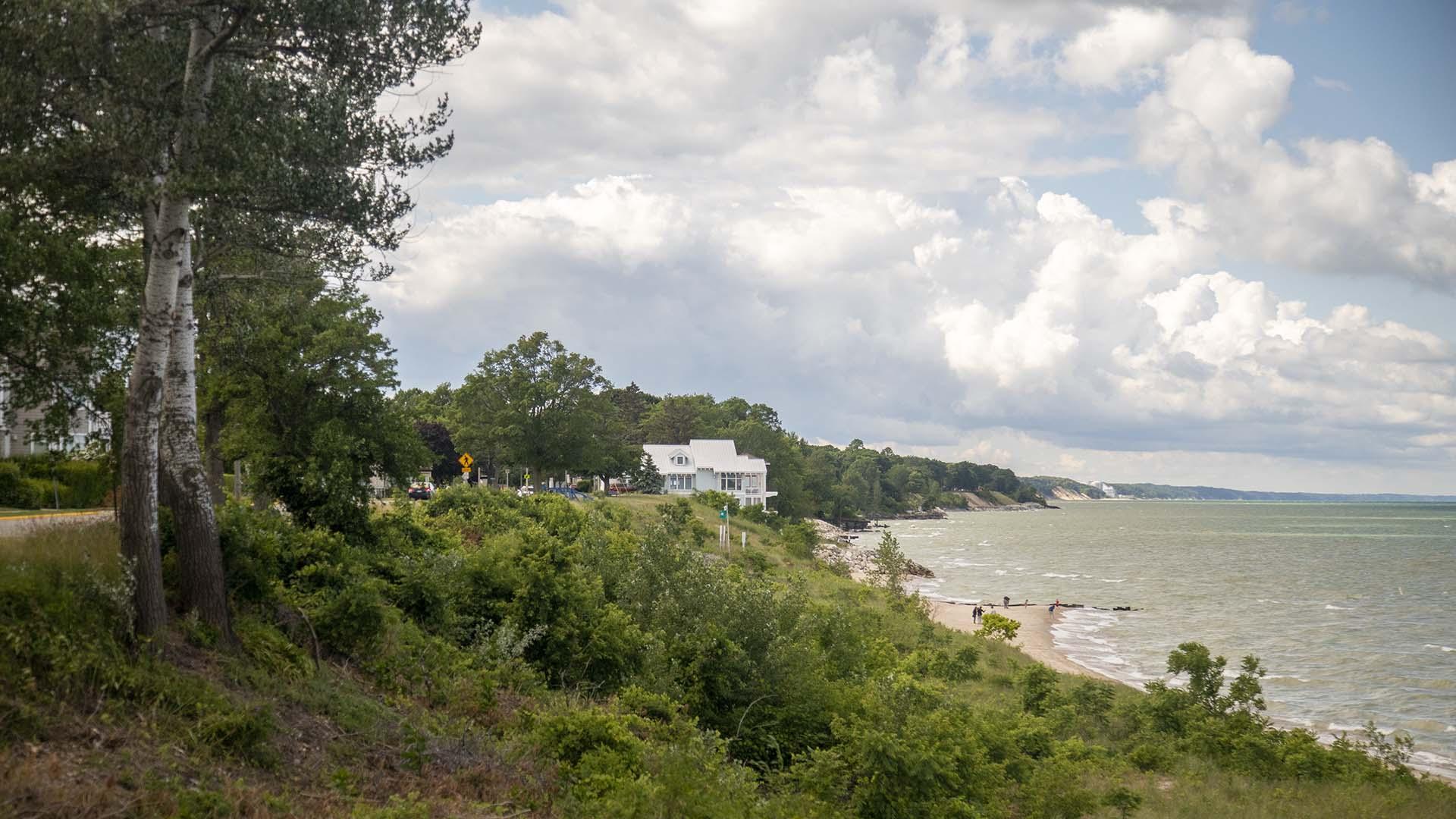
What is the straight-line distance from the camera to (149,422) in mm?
10914

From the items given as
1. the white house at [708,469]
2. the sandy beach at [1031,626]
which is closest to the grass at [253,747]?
the sandy beach at [1031,626]

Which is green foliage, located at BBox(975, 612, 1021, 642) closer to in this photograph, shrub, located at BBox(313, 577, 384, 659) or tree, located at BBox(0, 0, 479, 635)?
shrub, located at BBox(313, 577, 384, 659)

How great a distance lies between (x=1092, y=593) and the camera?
7162 centimetres

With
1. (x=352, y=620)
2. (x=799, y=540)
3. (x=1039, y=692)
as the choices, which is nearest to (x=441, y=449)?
(x=799, y=540)

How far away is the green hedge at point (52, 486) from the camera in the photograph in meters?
24.3

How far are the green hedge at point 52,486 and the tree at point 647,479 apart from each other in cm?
7283

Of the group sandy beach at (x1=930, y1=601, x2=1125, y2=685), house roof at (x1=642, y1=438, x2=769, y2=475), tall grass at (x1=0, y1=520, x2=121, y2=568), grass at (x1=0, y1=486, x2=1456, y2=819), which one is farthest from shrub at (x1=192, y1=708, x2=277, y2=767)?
house roof at (x1=642, y1=438, x2=769, y2=475)

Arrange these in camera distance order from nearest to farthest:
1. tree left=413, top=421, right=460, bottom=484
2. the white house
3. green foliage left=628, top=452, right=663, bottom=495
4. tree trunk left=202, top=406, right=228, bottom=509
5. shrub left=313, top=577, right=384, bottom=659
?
shrub left=313, top=577, right=384, bottom=659, tree trunk left=202, top=406, right=228, bottom=509, tree left=413, top=421, right=460, bottom=484, green foliage left=628, top=452, right=663, bottom=495, the white house

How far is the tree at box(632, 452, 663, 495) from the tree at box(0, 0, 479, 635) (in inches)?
3438

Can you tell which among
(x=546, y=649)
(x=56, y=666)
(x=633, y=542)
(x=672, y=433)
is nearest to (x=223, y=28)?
(x=56, y=666)

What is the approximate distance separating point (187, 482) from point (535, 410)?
5960cm

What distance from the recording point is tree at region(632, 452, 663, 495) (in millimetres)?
100188

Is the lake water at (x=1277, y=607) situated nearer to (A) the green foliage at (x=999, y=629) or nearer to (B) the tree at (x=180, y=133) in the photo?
(A) the green foliage at (x=999, y=629)

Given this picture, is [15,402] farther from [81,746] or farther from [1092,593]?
[1092,593]
